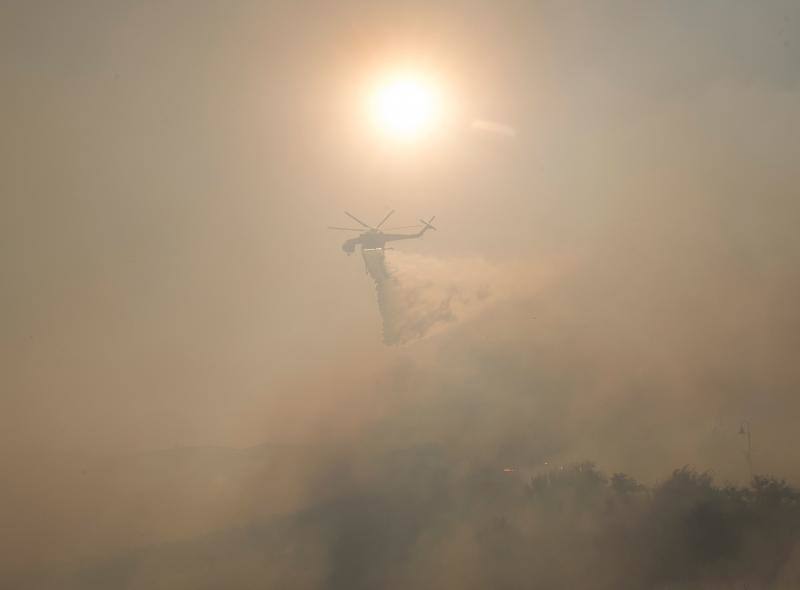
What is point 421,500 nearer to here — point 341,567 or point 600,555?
point 341,567

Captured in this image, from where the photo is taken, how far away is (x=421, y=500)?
107ft

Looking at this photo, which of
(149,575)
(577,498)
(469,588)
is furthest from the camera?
(577,498)

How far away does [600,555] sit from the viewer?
27.5 m

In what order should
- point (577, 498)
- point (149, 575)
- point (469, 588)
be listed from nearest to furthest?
point (469, 588)
point (149, 575)
point (577, 498)

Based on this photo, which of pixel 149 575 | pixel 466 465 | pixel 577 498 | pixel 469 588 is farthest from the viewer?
pixel 466 465

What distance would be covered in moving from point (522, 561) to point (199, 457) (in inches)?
653

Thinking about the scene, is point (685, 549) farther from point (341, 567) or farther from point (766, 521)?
point (341, 567)

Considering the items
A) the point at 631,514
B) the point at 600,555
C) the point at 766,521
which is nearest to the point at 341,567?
the point at 600,555

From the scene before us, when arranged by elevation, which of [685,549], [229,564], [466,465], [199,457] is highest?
[199,457]

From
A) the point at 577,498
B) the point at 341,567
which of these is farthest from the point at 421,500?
the point at 577,498

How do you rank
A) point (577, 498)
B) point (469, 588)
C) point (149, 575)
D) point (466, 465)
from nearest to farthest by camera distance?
1. point (469, 588)
2. point (149, 575)
3. point (577, 498)
4. point (466, 465)

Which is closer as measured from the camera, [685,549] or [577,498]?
[685,549]

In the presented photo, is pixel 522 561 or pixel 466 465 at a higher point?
pixel 466 465

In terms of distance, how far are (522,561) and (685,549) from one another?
6643 millimetres
